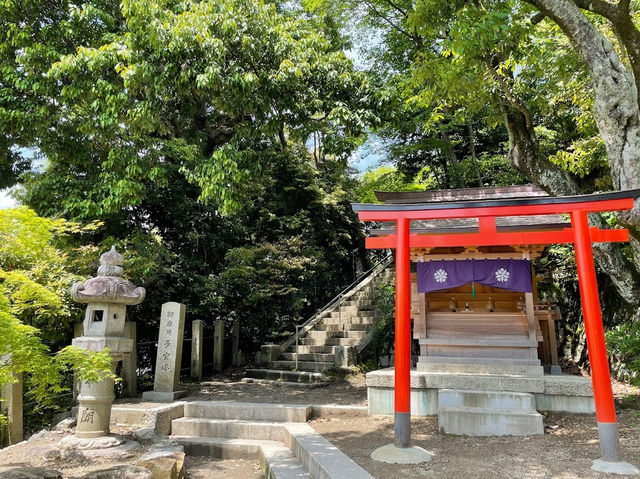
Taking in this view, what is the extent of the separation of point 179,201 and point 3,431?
7.29m

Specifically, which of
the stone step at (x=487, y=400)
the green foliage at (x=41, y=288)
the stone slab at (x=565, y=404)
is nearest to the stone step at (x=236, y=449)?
the green foliage at (x=41, y=288)

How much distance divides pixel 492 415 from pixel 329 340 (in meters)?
7.64

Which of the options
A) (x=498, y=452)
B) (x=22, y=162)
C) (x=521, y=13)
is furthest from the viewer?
(x=22, y=162)

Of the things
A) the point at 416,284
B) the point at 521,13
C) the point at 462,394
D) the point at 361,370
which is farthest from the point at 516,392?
the point at 521,13

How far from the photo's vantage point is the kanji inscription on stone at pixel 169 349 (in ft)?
31.1

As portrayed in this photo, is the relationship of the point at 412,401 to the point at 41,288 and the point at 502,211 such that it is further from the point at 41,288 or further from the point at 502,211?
the point at 41,288

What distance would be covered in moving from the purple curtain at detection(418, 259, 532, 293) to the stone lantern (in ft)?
19.9

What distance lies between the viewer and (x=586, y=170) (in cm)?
1029

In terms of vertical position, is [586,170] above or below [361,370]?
above

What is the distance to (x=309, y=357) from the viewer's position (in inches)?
514

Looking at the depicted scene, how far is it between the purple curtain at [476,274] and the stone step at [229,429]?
14.8 feet

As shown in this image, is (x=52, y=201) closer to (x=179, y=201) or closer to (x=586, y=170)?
(x=179, y=201)

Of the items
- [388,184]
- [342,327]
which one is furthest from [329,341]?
[388,184]

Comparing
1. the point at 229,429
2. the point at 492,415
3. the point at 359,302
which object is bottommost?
the point at 229,429
